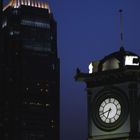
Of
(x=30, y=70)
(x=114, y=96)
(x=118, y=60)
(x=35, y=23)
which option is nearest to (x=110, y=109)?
(x=114, y=96)

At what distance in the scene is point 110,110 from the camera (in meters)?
12.1

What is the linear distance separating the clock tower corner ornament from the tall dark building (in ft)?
330

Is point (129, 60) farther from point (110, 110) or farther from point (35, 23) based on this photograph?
point (35, 23)

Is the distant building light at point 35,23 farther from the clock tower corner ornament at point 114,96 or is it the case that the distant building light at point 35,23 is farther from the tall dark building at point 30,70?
the clock tower corner ornament at point 114,96

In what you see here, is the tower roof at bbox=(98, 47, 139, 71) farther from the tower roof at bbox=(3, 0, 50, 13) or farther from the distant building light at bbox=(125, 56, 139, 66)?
the tower roof at bbox=(3, 0, 50, 13)

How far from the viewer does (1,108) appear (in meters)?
110

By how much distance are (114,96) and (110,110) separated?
13.3 inches

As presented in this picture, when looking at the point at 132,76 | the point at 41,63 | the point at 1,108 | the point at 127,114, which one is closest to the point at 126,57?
the point at 132,76

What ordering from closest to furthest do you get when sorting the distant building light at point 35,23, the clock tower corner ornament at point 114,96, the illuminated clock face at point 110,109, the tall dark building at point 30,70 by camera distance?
1. the clock tower corner ornament at point 114,96
2. the illuminated clock face at point 110,109
3. the tall dark building at point 30,70
4. the distant building light at point 35,23

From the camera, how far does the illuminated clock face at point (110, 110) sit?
1203cm

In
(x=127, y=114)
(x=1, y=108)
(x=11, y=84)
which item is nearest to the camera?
(x=127, y=114)

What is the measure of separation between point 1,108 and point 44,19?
1249 inches

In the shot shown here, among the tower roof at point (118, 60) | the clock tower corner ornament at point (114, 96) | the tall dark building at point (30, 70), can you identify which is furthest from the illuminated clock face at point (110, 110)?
the tall dark building at point (30, 70)

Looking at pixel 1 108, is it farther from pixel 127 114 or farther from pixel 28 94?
pixel 127 114
